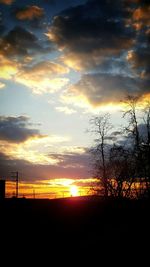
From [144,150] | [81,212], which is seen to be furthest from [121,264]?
[144,150]

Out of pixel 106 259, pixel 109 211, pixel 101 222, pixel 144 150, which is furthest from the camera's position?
pixel 144 150

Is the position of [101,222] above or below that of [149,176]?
below

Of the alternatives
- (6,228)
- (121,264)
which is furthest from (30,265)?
(121,264)

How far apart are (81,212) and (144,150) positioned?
1763 centimetres

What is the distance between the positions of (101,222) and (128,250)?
87.5 inches

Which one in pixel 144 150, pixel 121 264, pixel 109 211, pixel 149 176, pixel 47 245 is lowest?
pixel 121 264

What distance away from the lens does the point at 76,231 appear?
1277 cm

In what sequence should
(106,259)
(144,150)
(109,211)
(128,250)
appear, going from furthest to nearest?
(144,150)
(109,211)
(128,250)
(106,259)

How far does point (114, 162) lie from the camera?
1404 inches

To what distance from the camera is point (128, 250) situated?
468 inches

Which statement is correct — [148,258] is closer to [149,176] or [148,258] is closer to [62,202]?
[62,202]

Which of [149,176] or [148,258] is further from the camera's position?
[149,176]

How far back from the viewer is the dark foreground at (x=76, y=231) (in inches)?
443

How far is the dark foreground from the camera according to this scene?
11258 millimetres
